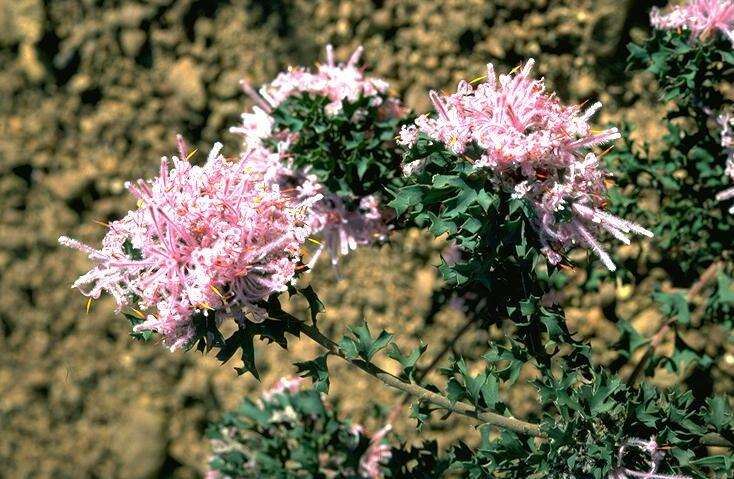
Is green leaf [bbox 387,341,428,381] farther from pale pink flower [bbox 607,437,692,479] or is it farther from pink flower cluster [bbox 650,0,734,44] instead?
pink flower cluster [bbox 650,0,734,44]

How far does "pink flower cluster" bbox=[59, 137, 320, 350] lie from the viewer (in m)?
0.93

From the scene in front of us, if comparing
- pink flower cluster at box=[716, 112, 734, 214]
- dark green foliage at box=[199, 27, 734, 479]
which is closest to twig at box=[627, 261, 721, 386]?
dark green foliage at box=[199, 27, 734, 479]

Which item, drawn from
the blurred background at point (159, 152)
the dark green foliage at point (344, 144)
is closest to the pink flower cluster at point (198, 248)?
the dark green foliage at point (344, 144)

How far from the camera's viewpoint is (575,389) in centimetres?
103

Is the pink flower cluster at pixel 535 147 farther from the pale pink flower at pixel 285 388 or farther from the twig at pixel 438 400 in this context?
the pale pink flower at pixel 285 388

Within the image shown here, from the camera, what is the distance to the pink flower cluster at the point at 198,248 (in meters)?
0.93

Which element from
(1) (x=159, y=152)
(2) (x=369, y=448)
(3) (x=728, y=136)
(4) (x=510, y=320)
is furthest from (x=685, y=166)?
(1) (x=159, y=152)

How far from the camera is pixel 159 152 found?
2709 millimetres

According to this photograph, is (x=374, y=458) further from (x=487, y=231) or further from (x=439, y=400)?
(x=487, y=231)

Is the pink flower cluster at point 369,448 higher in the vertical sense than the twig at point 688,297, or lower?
higher

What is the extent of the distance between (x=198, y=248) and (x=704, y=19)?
2.91ft

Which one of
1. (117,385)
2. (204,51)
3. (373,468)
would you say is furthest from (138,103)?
(373,468)

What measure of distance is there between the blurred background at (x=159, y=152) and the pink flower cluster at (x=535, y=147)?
1174 millimetres

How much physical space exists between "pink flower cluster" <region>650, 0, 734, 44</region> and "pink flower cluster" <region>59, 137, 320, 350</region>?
0.74 meters
